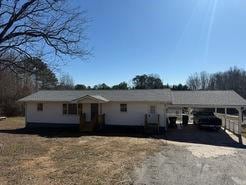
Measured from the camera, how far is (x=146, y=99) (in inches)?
1038

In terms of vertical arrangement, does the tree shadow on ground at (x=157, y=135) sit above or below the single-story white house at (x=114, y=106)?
below

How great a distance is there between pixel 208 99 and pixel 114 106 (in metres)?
8.61

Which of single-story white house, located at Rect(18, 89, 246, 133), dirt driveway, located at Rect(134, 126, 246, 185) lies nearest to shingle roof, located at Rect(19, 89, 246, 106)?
single-story white house, located at Rect(18, 89, 246, 133)

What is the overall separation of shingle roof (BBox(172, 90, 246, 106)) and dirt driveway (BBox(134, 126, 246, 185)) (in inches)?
319

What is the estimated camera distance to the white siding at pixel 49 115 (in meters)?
28.2

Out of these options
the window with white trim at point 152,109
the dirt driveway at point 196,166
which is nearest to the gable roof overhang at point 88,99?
the window with white trim at point 152,109

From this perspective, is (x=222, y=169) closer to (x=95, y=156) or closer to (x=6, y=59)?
(x=95, y=156)

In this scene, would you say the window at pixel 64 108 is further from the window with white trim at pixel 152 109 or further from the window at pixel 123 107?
the window with white trim at pixel 152 109

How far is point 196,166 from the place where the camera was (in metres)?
12.7

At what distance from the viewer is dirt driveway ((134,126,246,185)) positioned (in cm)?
1034

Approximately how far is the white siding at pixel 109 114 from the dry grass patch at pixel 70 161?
732cm

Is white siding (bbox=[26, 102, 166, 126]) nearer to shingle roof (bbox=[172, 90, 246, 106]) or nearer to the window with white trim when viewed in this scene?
→ the window with white trim

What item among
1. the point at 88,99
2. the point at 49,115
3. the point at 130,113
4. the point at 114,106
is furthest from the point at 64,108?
the point at 130,113

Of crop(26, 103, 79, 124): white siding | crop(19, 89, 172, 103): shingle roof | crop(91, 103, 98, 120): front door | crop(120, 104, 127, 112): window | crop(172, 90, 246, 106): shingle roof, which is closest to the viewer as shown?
crop(19, 89, 172, 103): shingle roof
